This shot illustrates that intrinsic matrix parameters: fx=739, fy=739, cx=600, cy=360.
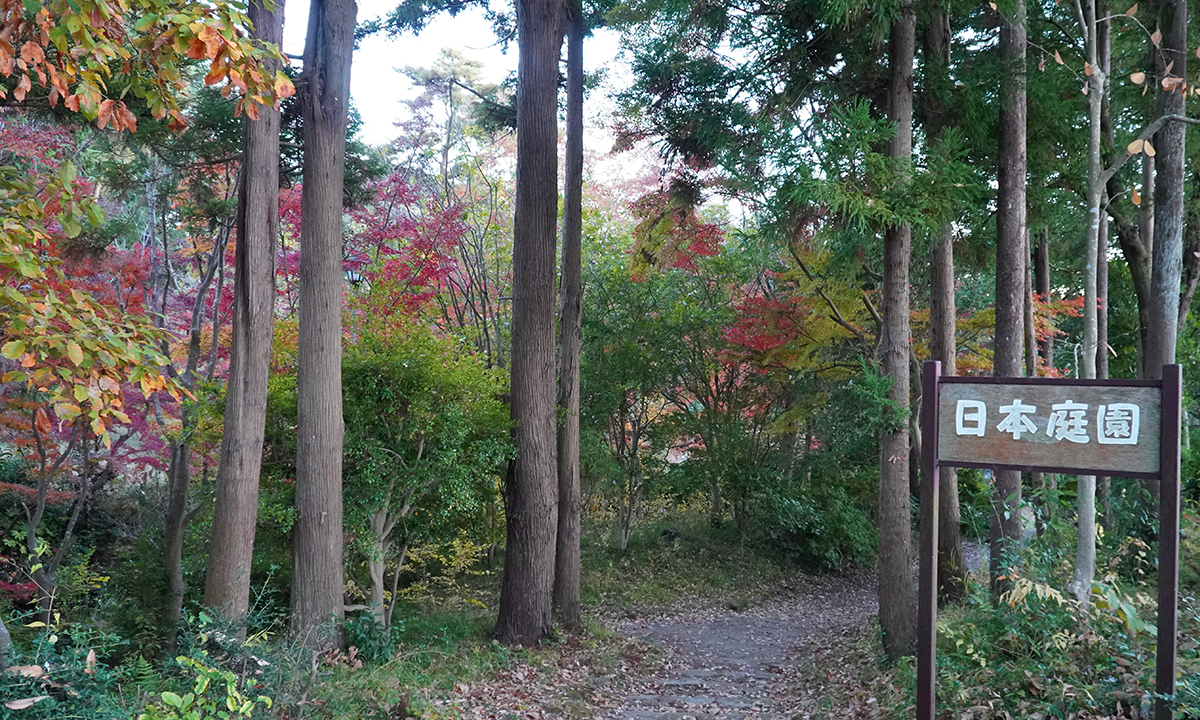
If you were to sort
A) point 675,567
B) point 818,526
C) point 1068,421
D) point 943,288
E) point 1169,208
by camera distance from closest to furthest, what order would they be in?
point 1068,421
point 1169,208
point 943,288
point 675,567
point 818,526

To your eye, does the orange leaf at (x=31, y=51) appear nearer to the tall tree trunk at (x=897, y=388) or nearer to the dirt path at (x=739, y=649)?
the dirt path at (x=739, y=649)

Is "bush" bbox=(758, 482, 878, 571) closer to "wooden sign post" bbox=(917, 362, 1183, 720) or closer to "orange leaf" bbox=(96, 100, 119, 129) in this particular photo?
"wooden sign post" bbox=(917, 362, 1183, 720)

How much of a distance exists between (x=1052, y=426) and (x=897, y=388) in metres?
3.26

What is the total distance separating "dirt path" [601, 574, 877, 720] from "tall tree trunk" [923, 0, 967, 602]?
4.80 ft

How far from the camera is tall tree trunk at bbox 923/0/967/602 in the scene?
739 centimetres

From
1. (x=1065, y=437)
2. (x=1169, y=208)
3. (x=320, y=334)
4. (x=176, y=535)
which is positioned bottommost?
(x=176, y=535)

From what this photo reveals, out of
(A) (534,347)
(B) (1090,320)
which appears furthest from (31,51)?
(B) (1090,320)

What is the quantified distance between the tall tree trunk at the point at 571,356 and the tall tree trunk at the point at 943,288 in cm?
382

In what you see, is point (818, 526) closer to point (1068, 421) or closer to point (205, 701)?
point (1068, 421)

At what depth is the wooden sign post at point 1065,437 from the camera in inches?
137

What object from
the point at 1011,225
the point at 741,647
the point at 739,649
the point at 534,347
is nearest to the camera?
the point at 1011,225

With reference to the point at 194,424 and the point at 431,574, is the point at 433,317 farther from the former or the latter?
the point at 194,424

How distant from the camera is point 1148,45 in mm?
7695

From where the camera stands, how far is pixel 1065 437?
3.60 metres
